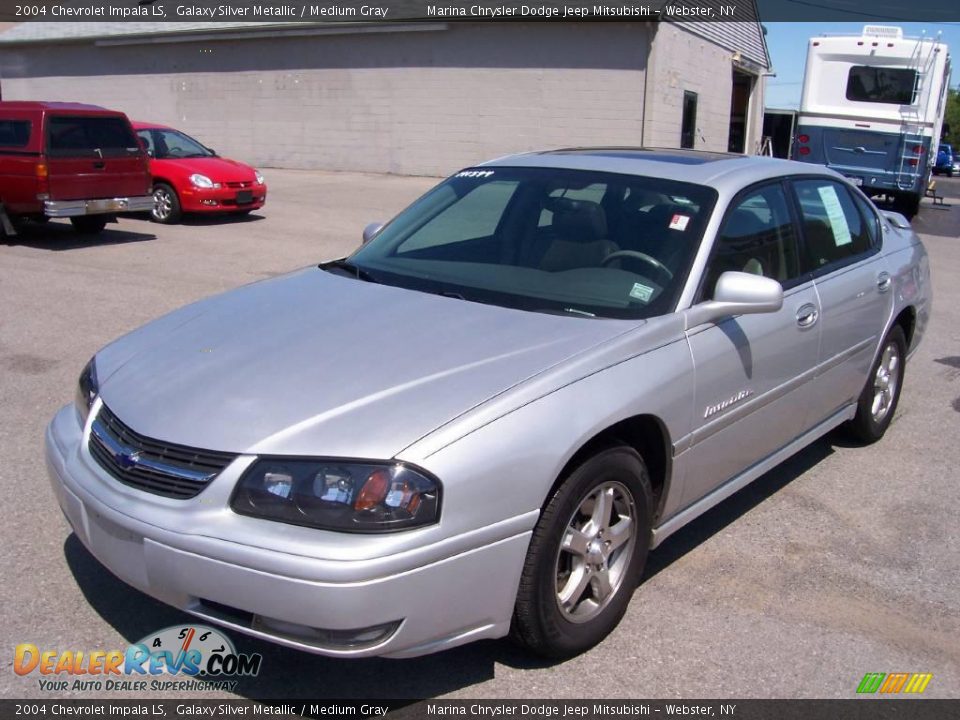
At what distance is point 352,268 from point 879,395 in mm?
3204

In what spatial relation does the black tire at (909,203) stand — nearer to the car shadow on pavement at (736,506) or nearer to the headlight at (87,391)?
the car shadow on pavement at (736,506)

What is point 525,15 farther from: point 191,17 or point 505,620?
point 505,620

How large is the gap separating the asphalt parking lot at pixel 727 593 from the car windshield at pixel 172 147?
334 inches

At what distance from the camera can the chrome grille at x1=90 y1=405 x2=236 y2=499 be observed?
284cm

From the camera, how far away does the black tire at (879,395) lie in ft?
17.6

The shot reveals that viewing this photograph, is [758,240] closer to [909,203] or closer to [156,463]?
[156,463]

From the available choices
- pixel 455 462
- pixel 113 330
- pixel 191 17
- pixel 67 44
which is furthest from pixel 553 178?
pixel 67 44

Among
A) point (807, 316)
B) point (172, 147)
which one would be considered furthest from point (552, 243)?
point (172, 147)

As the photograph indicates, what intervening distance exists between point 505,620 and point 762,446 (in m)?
1.77

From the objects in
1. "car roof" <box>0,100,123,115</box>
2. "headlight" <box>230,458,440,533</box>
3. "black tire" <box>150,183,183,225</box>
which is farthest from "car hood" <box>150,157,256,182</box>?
"headlight" <box>230,458,440,533</box>

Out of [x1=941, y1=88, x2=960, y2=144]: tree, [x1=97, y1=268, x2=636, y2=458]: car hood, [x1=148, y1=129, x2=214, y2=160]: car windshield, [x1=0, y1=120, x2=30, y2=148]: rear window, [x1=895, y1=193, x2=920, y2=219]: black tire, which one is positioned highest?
[x1=97, y1=268, x2=636, y2=458]: car hood

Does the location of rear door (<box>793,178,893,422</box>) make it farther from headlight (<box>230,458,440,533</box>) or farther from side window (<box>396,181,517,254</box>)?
headlight (<box>230,458,440,533</box>)

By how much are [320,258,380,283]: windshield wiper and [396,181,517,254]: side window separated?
23cm

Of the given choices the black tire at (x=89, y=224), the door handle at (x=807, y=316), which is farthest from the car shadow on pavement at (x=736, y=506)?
the black tire at (x=89, y=224)
